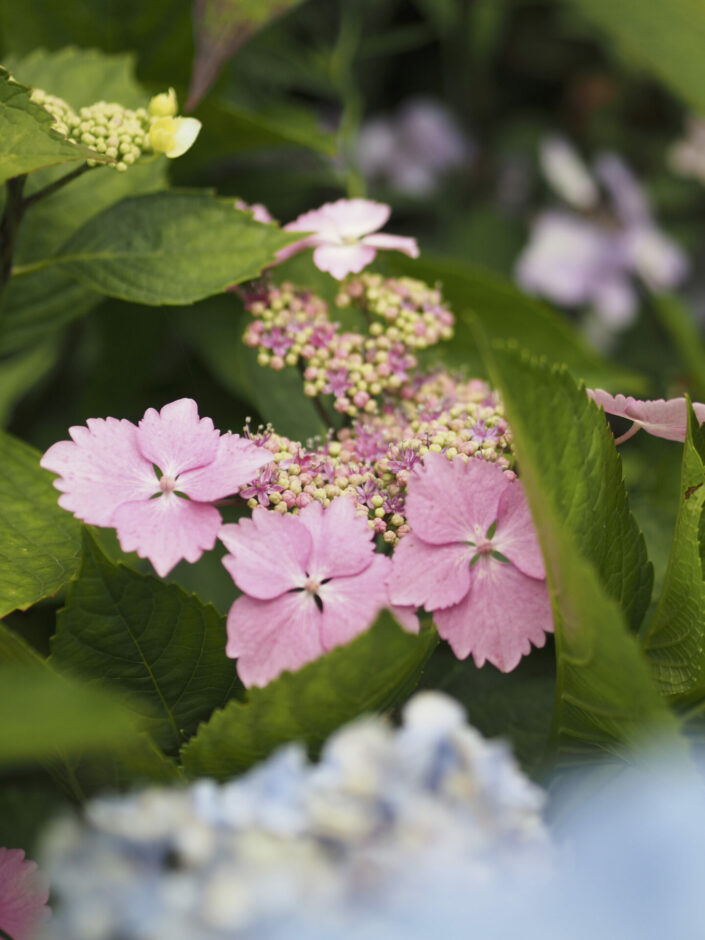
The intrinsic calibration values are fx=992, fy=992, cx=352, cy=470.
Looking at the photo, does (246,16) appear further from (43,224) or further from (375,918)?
(375,918)

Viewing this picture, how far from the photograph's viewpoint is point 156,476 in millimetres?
453

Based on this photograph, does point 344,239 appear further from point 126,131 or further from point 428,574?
point 428,574

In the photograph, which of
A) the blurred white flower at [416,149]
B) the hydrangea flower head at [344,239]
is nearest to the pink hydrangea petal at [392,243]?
the hydrangea flower head at [344,239]

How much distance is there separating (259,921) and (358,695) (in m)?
0.10

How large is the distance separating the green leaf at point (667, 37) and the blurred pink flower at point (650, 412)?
1.88 feet

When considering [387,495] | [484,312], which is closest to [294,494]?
[387,495]

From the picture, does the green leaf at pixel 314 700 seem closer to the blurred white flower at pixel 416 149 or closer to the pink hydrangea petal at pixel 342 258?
the pink hydrangea petal at pixel 342 258

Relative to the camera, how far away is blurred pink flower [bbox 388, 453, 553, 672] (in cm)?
42

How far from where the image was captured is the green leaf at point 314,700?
0.36 meters

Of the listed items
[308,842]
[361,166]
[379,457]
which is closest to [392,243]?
[379,457]

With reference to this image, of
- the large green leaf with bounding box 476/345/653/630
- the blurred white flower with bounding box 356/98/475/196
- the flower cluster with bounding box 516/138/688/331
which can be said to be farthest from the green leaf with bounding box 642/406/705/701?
the blurred white flower with bounding box 356/98/475/196

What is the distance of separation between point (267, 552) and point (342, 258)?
208 millimetres

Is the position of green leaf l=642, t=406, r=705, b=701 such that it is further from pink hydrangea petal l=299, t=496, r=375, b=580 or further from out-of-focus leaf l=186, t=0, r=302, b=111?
out-of-focus leaf l=186, t=0, r=302, b=111

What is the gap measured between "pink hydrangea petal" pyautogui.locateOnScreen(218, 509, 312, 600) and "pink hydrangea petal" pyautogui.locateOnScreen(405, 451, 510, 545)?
0.05 metres
